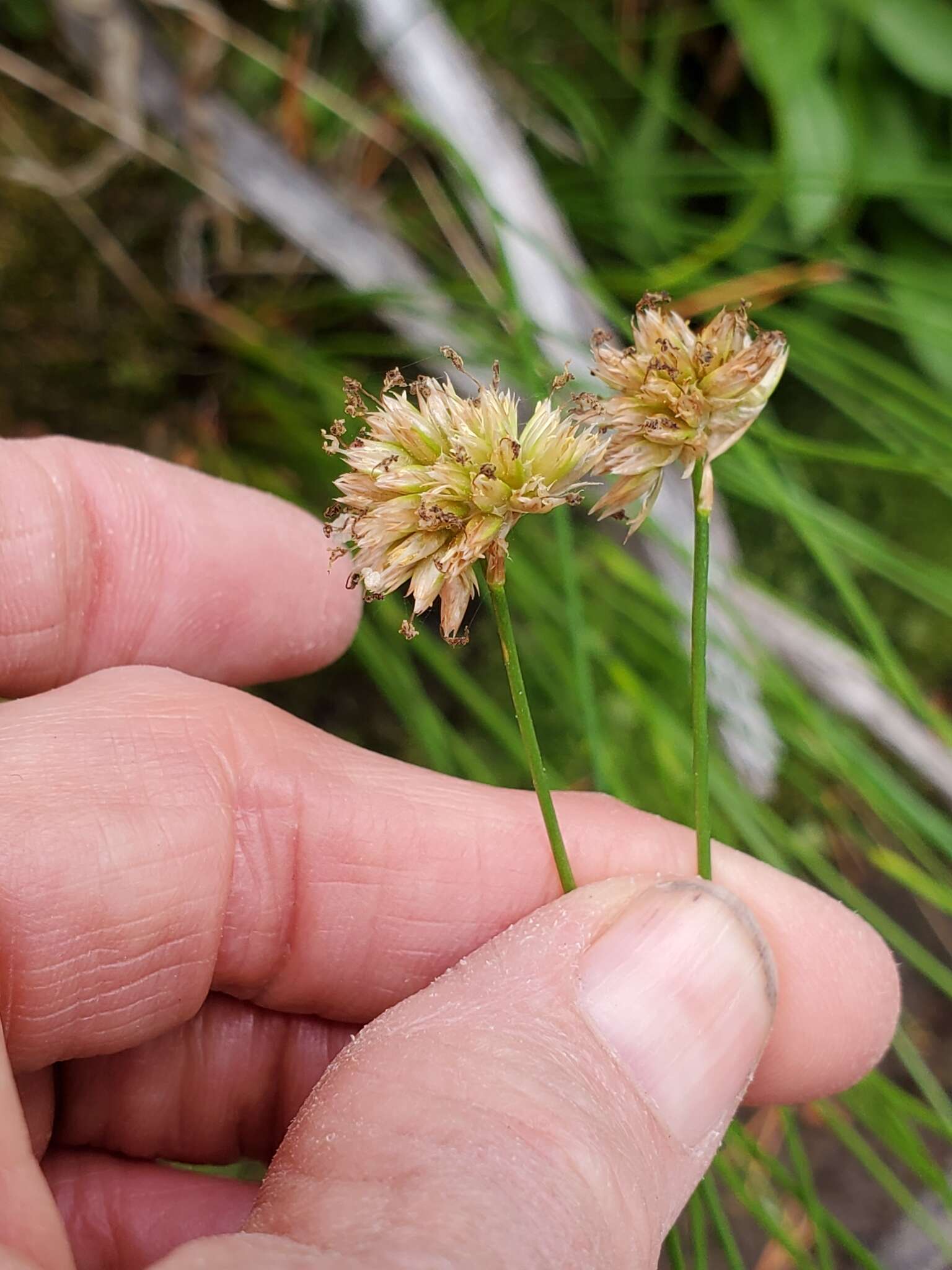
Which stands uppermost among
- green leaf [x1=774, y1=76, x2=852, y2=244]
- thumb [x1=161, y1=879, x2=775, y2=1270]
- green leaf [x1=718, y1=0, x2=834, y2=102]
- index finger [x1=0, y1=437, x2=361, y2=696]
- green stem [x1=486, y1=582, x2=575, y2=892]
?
green leaf [x1=718, y1=0, x2=834, y2=102]

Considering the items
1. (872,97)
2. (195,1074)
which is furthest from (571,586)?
(872,97)

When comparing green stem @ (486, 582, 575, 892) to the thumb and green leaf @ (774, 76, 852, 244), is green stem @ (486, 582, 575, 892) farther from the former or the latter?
green leaf @ (774, 76, 852, 244)

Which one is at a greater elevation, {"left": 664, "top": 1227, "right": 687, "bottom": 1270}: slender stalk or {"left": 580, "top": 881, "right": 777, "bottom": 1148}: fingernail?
{"left": 580, "top": 881, "right": 777, "bottom": 1148}: fingernail

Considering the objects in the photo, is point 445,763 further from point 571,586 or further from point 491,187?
point 491,187

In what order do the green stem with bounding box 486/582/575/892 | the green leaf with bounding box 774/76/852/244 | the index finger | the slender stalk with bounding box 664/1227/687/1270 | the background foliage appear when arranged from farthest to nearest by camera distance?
1. the green leaf with bounding box 774/76/852/244
2. the background foliage
3. the index finger
4. the slender stalk with bounding box 664/1227/687/1270
5. the green stem with bounding box 486/582/575/892

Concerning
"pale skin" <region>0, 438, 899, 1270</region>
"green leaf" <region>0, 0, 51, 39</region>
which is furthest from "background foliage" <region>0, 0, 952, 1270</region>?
"pale skin" <region>0, 438, 899, 1270</region>

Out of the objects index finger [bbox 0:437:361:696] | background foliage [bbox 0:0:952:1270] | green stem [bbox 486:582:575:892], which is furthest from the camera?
background foliage [bbox 0:0:952:1270]

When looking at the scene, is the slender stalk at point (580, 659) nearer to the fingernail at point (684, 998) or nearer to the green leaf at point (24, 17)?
the fingernail at point (684, 998)

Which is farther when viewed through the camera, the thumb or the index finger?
the index finger
